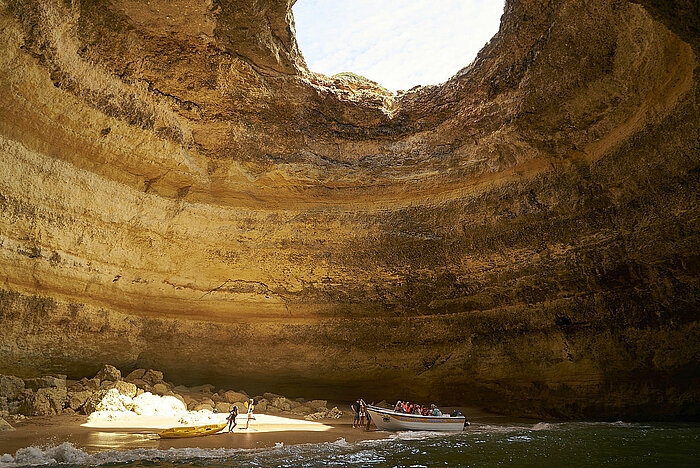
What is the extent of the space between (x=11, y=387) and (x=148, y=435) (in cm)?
277

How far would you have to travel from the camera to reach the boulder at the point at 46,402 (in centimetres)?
745

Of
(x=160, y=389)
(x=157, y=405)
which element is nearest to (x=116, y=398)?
(x=157, y=405)

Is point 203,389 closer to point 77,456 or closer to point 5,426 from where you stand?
point 5,426

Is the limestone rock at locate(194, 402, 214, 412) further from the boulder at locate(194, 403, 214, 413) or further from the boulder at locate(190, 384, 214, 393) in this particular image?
the boulder at locate(190, 384, 214, 393)

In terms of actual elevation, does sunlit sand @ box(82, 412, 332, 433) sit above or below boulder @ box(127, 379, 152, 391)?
below

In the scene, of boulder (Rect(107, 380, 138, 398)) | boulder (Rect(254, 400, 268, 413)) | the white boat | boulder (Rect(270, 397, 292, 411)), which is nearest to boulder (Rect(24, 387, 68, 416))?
boulder (Rect(107, 380, 138, 398))

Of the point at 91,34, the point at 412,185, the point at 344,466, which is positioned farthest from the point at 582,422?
the point at 91,34

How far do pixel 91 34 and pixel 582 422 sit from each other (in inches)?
517

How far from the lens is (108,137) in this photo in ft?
29.7

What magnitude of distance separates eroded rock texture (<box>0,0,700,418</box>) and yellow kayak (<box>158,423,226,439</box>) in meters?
3.61

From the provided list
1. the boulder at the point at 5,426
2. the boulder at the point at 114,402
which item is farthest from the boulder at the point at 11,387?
the boulder at the point at 114,402

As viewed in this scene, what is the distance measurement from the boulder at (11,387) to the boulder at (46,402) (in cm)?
23

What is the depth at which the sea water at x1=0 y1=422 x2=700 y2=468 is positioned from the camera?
5.19 meters

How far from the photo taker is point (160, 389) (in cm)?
953
